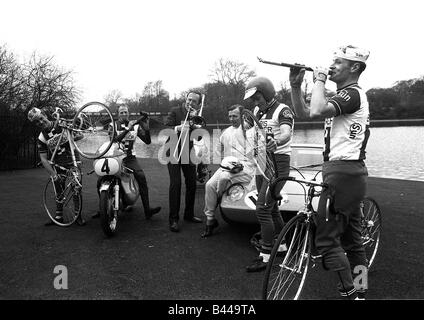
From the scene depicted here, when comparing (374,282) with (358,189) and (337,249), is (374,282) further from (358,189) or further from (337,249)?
(358,189)

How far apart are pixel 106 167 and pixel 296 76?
344 centimetres

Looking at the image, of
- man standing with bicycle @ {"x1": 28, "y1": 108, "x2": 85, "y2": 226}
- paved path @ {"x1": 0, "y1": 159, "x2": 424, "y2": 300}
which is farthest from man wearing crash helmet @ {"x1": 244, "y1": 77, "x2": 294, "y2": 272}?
man standing with bicycle @ {"x1": 28, "y1": 108, "x2": 85, "y2": 226}

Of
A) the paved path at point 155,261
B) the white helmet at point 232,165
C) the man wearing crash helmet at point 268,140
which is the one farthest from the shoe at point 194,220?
the man wearing crash helmet at point 268,140

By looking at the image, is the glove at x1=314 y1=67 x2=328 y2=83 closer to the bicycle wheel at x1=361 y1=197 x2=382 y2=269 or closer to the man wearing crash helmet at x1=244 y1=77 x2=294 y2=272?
the man wearing crash helmet at x1=244 y1=77 x2=294 y2=272

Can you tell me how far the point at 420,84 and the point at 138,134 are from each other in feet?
345

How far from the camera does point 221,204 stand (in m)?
5.38

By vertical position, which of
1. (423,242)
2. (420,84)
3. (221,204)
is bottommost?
(423,242)

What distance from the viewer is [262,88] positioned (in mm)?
4250

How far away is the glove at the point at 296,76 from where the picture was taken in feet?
10.3

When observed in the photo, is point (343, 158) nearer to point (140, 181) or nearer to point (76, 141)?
point (140, 181)

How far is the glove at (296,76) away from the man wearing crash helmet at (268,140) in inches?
35.3

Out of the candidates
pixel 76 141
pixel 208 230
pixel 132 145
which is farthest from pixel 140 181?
pixel 208 230

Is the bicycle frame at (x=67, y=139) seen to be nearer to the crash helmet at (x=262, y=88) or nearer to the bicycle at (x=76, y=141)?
the bicycle at (x=76, y=141)
